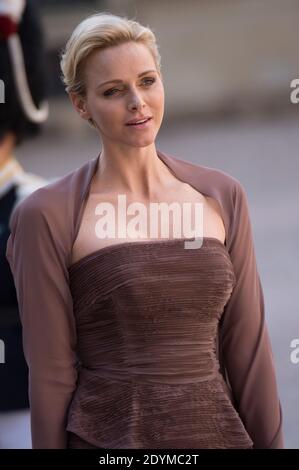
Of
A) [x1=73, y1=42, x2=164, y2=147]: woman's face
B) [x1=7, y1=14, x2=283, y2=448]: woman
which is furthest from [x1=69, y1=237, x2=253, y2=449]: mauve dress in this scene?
[x1=73, y1=42, x2=164, y2=147]: woman's face

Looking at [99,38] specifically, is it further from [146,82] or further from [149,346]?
[149,346]

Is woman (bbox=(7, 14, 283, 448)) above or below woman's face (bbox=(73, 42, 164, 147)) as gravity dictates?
below

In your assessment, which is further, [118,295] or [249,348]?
[249,348]

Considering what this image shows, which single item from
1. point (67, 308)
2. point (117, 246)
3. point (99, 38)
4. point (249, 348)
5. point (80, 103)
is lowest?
point (249, 348)

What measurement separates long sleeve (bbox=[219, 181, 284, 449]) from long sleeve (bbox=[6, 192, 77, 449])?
0.39 metres

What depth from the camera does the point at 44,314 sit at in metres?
2.56

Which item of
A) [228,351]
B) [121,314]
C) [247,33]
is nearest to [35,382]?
[121,314]

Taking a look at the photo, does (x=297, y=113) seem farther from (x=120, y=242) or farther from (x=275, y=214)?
(x=120, y=242)

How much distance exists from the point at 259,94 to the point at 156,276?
17.3 meters

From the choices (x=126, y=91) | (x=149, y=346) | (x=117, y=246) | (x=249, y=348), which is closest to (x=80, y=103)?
(x=126, y=91)

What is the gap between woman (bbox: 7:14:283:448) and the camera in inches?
100

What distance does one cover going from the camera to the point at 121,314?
254 cm

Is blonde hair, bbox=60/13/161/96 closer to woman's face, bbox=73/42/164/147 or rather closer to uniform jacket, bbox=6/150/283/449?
woman's face, bbox=73/42/164/147

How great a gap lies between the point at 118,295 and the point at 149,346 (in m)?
0.14
